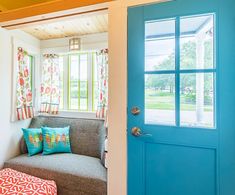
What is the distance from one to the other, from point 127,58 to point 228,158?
1.07 meters

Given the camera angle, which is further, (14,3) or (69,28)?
(69,28)

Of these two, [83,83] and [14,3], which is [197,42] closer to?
[83,83]

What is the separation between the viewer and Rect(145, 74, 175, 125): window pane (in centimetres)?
132

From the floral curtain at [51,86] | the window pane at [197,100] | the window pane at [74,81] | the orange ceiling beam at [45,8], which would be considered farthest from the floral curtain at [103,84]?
the window pane at [197,100]

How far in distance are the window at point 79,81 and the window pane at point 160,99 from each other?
144 cm

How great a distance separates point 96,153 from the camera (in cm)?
233

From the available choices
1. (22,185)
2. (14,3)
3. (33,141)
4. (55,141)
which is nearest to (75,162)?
(55,141)

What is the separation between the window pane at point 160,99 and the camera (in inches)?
52.1

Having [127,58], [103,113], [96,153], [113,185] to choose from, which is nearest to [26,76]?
[103,113]

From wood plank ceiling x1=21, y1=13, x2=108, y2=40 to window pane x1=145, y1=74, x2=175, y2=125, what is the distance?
1288 millimetres

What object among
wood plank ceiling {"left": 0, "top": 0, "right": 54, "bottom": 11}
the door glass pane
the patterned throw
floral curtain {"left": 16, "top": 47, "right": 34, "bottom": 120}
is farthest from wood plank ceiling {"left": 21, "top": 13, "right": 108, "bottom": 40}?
the patterned throw

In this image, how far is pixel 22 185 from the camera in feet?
5.34

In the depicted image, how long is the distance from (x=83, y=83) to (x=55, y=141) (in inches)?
40.0

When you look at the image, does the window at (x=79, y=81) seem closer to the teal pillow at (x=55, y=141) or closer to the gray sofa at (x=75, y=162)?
the gray sofa at (x=75, y=162)
